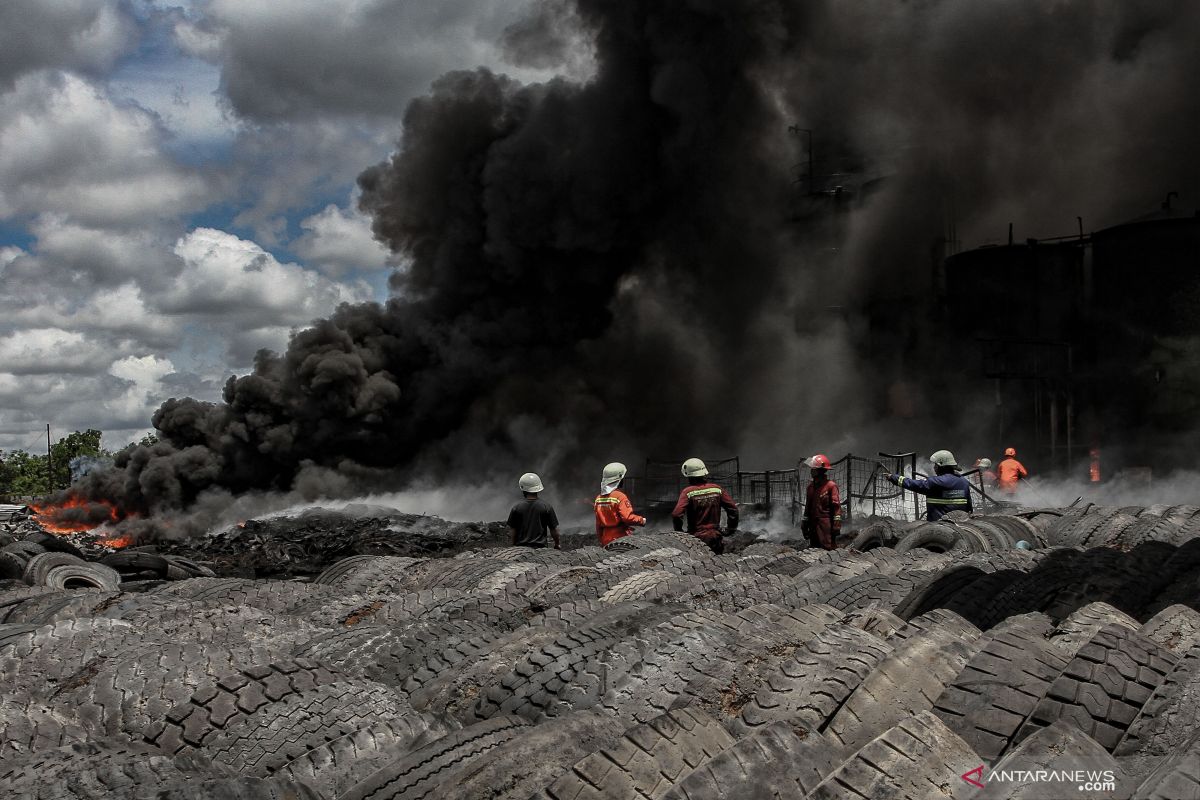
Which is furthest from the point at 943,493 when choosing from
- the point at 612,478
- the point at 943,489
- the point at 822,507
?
the point at 612,478

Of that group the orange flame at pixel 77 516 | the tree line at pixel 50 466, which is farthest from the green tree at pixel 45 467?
the orange flame at pixel 77 516

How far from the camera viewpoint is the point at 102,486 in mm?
35156

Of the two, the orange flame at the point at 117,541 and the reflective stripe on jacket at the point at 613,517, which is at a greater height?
the reflective stripe on jacket at the point at 613,517

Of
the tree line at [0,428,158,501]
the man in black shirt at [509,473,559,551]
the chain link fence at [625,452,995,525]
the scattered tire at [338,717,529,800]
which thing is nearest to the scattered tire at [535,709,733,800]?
the scattered tire at [338,717,529,800]

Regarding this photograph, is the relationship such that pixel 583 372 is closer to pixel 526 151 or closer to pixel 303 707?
pixel 526 151

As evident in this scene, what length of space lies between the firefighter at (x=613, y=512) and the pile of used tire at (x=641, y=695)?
3273 mm

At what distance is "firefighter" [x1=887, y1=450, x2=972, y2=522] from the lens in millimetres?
11812

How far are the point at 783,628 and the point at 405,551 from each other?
14.3 m

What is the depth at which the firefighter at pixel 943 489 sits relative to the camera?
38.8 ft

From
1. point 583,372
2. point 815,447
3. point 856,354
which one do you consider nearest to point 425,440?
point 583,372

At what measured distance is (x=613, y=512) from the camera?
31.6 feet

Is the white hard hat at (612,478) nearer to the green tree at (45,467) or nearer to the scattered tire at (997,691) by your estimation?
the scattered tire at (997,691)

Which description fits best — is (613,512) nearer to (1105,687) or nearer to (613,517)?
(613,517)

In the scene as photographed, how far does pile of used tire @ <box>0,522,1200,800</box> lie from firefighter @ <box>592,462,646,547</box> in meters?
3.27
